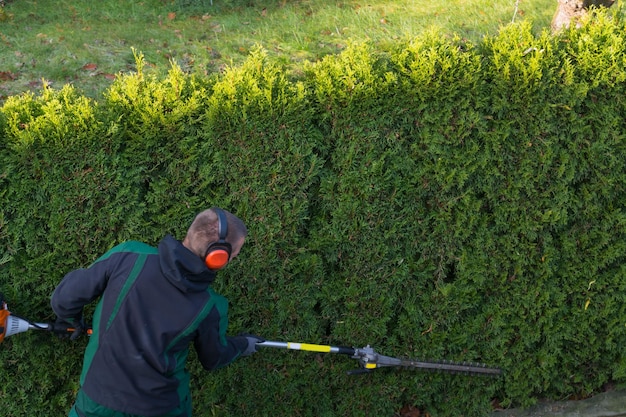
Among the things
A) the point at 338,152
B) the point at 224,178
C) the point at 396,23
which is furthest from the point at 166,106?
the point at 396,23

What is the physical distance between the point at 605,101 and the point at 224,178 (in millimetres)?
2761

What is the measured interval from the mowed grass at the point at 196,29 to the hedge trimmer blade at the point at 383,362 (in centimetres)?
253

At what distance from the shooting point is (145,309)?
306 centimetres

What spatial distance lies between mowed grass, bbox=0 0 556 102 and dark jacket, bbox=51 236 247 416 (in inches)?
111

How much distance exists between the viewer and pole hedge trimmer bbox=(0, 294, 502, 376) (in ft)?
11.4

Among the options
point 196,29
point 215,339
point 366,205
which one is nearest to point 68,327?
point 215,339

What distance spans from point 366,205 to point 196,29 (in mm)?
3842

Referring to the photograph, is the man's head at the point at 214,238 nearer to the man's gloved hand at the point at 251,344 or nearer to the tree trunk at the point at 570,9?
the man's gloved hand at the point at 251,344

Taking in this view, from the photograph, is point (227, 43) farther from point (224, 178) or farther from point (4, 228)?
point (4, 228)

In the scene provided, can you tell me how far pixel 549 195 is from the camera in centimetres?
452

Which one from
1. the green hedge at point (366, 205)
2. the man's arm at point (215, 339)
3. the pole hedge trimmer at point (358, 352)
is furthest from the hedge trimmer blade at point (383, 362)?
the man's arm at point (215, 339)

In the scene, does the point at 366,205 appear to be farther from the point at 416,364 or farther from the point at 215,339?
the point at 215,339

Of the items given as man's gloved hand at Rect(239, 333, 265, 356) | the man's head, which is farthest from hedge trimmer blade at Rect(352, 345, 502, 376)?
the man's head

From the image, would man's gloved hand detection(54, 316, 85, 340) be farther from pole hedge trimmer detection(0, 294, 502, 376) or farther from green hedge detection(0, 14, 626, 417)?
green hedge detection(0, 14, 626, 417)
